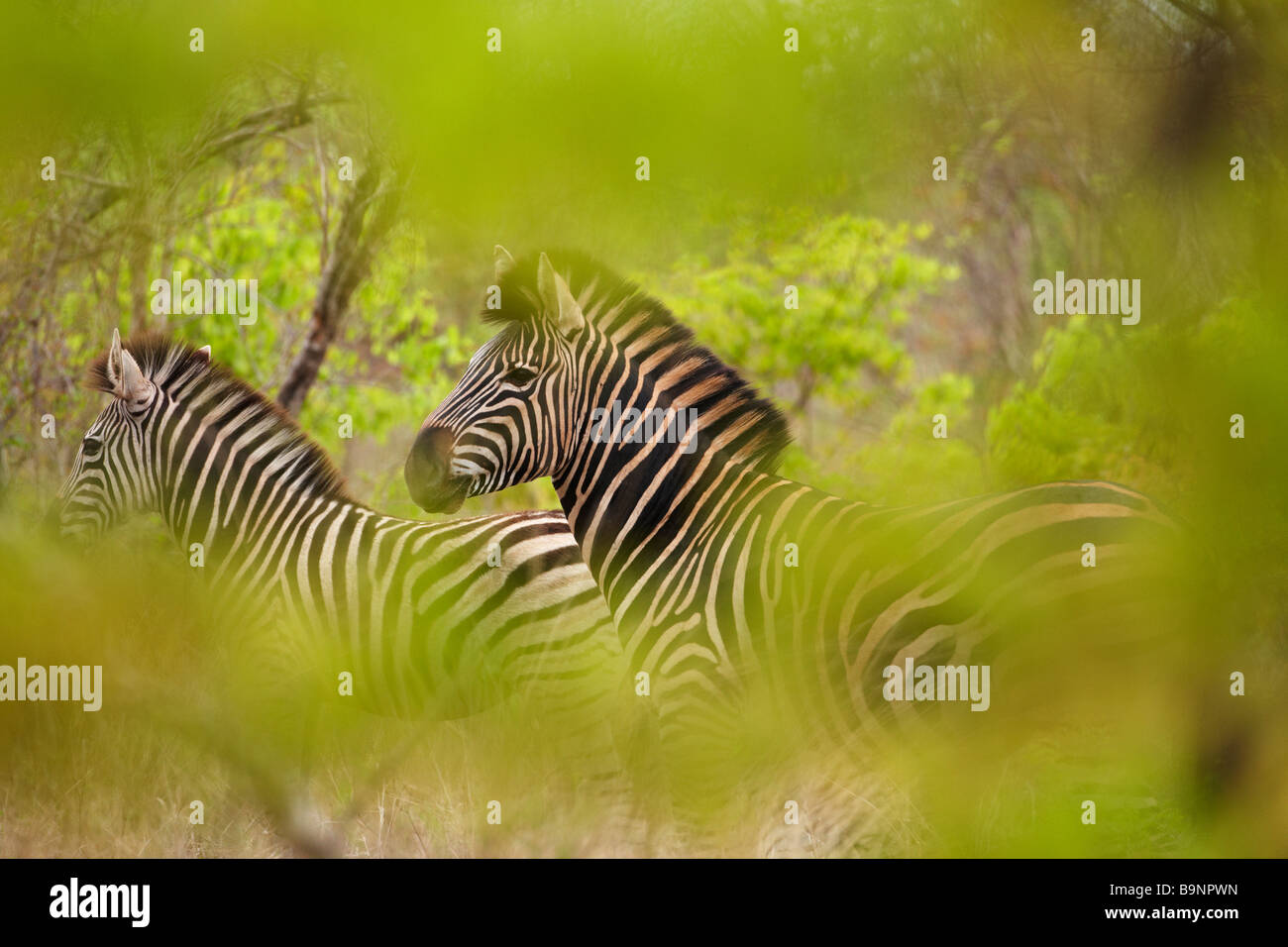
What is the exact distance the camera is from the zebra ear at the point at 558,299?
15.1 feet

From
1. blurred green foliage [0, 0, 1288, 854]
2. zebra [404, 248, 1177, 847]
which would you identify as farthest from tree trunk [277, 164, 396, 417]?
zebra [404, 248, 1177, 847]

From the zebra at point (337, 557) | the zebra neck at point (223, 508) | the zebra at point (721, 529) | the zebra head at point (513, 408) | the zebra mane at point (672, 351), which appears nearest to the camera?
the zebra at point (721, 529)

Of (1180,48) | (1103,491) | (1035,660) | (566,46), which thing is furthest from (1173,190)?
(566,46)

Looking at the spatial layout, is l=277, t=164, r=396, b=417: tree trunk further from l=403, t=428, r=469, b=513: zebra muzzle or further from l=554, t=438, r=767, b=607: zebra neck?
l=554, t=438, r=767, b=607: zebra neck

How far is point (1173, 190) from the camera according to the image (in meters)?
5.27

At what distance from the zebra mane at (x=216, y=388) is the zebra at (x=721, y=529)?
0.70m

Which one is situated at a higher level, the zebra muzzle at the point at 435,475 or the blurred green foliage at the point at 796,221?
the blurred green foliage at the point at 796,221

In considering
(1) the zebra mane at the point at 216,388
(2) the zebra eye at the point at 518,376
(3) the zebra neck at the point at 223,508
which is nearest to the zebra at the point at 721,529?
(2) the zebra eye at the point at 518,376

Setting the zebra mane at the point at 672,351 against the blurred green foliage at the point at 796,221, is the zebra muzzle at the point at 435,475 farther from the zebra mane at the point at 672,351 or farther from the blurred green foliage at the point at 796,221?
the blurred green foliage at the point at 796,221

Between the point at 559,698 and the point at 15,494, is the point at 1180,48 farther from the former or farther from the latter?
the point at 15,494

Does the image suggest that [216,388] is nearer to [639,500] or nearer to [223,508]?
[223,508]

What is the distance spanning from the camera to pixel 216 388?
5.15 metres

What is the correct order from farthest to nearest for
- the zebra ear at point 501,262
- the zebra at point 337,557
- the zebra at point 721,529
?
the zebra at point 337,557, the zebra ear at point 501,262, the zebra at point 721,529

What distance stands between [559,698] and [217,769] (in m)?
1.66
